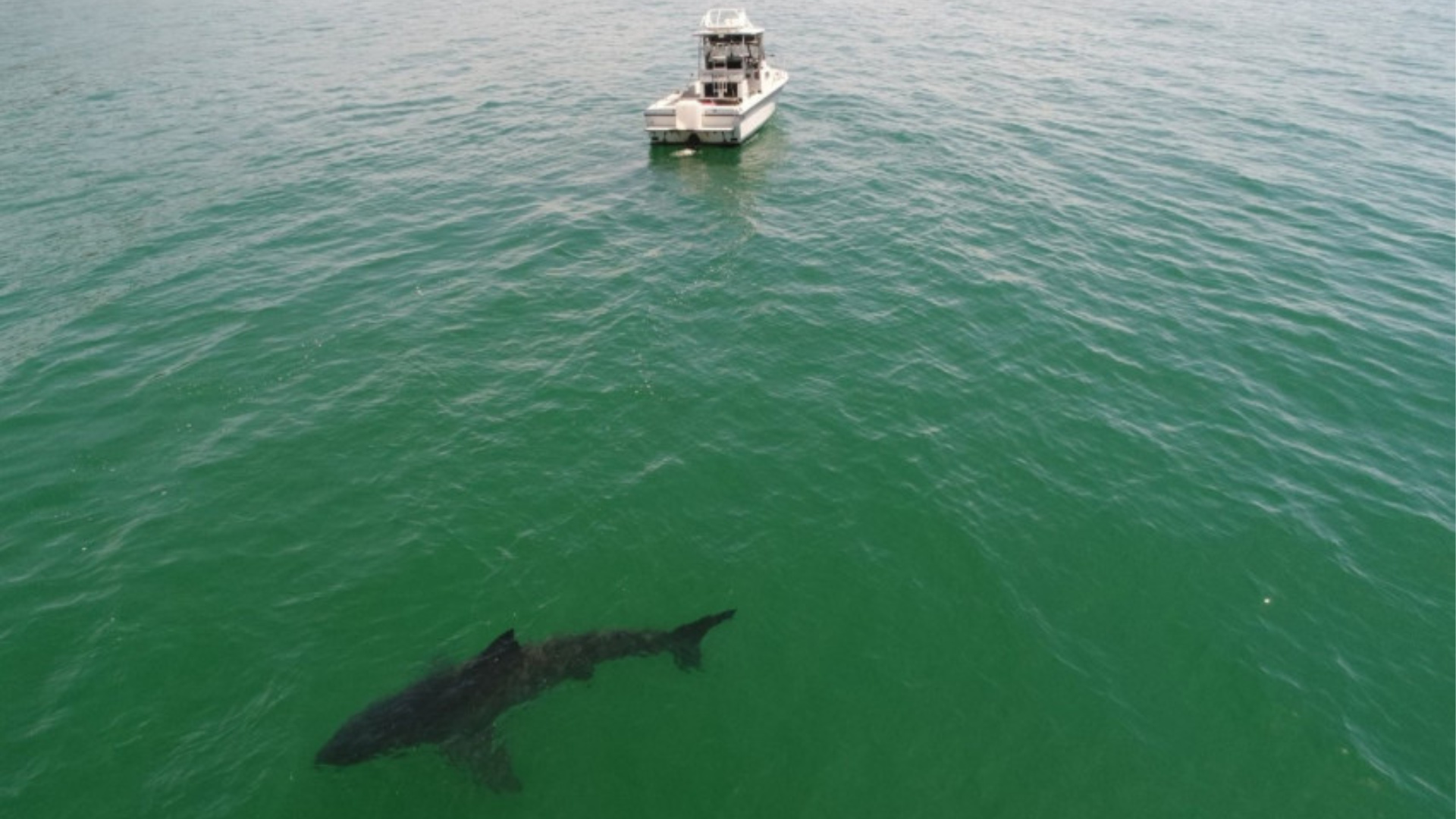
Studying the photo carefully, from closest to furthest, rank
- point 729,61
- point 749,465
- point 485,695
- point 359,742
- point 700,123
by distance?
point 359,742
point 485,695
point 749,465
point 700,123
point 729,61

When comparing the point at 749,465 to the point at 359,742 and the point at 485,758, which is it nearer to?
the point at 485,758

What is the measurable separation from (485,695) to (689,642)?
203 inches

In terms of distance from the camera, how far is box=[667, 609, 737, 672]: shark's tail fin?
18.6 meters

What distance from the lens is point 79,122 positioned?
174ft

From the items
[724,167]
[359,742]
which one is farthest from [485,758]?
[724,167]

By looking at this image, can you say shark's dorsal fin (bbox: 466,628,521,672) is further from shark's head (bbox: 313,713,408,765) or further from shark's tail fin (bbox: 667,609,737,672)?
shark's tail fin (bbox: 667,609,737,672)

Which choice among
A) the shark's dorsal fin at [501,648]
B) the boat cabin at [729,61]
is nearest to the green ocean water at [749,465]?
the shark's dorsal fin at [501,648]

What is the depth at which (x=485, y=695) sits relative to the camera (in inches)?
681

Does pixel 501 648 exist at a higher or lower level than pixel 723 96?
lower

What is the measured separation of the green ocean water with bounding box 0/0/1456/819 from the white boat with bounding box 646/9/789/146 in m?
2.01

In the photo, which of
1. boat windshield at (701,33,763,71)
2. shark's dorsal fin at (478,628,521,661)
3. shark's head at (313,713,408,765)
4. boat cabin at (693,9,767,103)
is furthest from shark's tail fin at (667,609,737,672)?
boat windshield at (701,33,763,71)

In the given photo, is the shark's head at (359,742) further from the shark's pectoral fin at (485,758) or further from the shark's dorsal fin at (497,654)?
the shark's dorsal fin at (497,654)

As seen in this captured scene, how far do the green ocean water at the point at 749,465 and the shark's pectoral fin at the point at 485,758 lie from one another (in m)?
0.29

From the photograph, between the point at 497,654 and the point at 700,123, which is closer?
the point at 497,654
